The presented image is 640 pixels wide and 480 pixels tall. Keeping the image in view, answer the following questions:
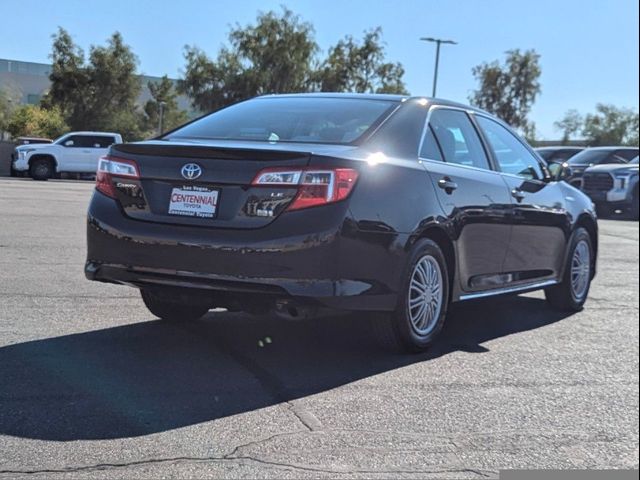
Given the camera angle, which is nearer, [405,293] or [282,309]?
[282,309]

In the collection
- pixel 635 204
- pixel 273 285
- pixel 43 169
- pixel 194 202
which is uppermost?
pixel 194 202

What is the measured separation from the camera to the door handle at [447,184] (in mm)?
4984

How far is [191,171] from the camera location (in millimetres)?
4324

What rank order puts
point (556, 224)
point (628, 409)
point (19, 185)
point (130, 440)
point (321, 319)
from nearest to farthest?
1. point (130, 440)
2. point (628, 409)
3. point (321, 319)
4. point (556, 224)
5. point (19, 185)

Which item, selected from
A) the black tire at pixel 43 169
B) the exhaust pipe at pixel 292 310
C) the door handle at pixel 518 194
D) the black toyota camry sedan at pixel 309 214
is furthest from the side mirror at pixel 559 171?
the black tire at pixel 43 169

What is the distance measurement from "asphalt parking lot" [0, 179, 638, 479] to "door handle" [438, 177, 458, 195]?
1.03 metres

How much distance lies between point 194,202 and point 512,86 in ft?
136

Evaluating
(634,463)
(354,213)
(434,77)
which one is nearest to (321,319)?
(354,213)

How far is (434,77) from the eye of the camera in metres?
38.2

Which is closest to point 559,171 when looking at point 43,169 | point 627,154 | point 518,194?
point 518,194

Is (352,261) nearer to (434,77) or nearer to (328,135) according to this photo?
(328,135)

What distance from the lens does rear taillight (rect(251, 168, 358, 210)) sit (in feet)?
13.7

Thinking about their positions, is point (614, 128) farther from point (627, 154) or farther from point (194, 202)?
point (194, 202)

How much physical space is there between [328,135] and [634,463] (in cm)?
247
